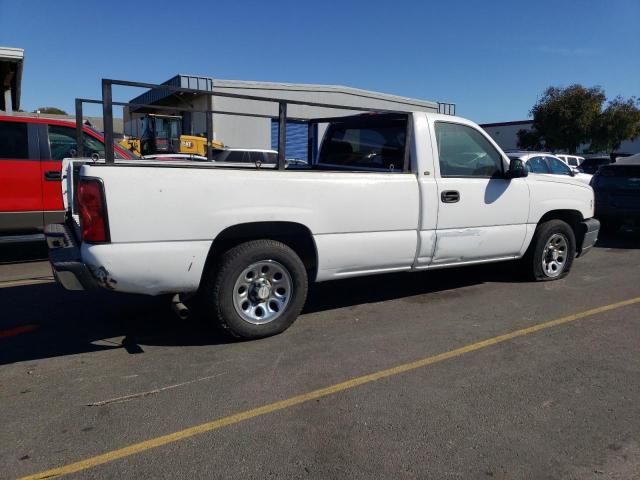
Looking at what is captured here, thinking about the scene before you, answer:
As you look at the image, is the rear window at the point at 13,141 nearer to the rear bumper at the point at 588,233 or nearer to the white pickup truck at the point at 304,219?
the white pickup truck at the point at 304,219

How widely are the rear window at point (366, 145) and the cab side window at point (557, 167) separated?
8345 mm

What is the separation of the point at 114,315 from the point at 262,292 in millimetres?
1720

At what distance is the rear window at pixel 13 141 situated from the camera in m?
7.44

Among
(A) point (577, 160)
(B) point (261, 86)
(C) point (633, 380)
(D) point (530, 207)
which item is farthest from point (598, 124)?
(C) point (633, 380)

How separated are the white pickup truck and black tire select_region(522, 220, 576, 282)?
2 centimetres

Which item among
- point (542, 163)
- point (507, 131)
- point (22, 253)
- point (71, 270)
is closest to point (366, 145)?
point (71, 270)

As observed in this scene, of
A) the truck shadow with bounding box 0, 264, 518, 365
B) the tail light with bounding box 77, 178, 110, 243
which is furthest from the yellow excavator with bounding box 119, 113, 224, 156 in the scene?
the tail light with bounding box 77, 178, 110, 243

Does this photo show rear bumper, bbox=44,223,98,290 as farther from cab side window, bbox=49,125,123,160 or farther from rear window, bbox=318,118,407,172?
cab side window, bbox=49,125,123,160

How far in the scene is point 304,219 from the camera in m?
4.48

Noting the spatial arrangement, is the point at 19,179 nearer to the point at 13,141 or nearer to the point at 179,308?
the point at 13,141

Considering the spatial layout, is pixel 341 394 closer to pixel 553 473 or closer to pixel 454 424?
pixel 454 424

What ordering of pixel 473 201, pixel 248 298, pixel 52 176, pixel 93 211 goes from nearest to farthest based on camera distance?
1. pixel 93 211
2. pixel 248 298
3. pixel 473 201
4. pixel 52 176

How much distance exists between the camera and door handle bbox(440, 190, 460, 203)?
5.25 m

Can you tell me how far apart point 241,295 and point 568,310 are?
133 inches
